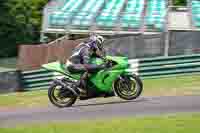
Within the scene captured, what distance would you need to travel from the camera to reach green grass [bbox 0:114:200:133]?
29.6ft

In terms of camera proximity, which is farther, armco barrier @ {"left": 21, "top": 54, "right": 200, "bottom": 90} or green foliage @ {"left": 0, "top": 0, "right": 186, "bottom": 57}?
green foliage @ {"left": 0, "top": 0, "right": 186, "bottom": 57}

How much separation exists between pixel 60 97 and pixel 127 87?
1582 mm

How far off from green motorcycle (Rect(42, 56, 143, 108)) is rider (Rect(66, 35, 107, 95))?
0.11 m

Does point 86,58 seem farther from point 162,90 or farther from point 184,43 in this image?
point 184,43

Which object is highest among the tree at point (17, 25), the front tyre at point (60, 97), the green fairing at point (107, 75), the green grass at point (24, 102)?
the green fairing at point (107, 75)

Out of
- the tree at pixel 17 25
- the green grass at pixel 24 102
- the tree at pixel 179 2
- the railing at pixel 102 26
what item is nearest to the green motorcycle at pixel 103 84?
the green grass at pixel 24 102

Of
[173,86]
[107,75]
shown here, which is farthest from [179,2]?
[107,75]

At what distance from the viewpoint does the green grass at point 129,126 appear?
901 centimetres

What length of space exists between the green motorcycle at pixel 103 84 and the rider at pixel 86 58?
11cm

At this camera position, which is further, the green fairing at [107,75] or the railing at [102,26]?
the railing at [102,26]

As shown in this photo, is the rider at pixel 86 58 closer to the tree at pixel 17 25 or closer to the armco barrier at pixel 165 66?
the armco barrier at pixel 165 66

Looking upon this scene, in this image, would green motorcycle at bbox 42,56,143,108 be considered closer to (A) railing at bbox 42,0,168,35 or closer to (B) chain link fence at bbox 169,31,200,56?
(B) chain link fence at bbox 169,31,200,56

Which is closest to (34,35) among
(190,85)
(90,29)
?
(90,29)

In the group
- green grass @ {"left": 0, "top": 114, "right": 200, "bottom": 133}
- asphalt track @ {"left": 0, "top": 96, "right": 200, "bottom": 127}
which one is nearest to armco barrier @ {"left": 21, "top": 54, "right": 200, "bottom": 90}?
asphalt track @ {"left": 0, "top": 96, "right": 200, "bottom": 127}
